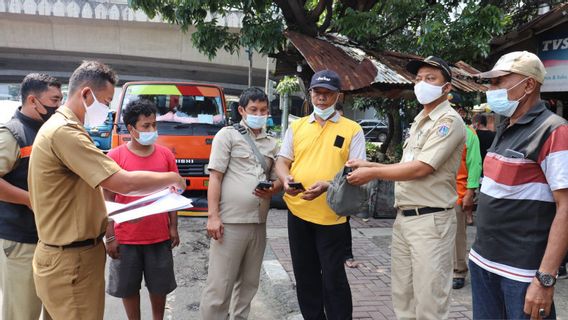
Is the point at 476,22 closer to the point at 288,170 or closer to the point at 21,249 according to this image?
the point at 288,170

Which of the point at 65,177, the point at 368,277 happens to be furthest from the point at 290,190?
the point at 368,277

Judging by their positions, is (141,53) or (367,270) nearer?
(367,270)

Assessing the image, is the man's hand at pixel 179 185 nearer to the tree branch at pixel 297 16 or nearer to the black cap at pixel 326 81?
the black cap at pixel 326 81

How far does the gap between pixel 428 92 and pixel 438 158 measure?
450mm

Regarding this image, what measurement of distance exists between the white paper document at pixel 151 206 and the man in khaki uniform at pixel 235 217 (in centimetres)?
41

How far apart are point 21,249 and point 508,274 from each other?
281cm

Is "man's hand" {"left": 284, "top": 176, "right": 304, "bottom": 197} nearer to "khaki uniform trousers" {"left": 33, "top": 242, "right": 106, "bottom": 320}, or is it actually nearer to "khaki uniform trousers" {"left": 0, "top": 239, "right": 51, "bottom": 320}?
"khaki uniform trousers" {"left": 33, "top": 242, "right": 106, "bottom": 320}

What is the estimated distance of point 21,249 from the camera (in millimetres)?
2490

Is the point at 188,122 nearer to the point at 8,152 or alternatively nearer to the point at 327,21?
the point at 327,21

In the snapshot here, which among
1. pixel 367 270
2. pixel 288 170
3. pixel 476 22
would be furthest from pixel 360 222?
pixel 288 170

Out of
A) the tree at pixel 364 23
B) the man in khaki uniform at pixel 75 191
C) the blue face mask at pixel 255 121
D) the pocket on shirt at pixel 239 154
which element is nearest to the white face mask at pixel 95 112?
the man in khaki uniform at pixel 75 191

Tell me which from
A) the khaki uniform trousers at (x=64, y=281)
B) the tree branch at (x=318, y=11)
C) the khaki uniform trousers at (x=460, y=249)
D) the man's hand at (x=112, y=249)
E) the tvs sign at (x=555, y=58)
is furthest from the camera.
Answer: the tree branch at (x=318, y=11)

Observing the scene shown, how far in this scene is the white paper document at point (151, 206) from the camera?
236 centimetres

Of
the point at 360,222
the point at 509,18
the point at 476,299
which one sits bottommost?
the point at 360,222
